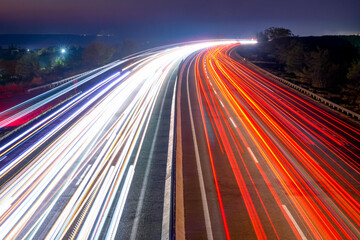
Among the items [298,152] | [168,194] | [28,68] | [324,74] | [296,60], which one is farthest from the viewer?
[28,68]

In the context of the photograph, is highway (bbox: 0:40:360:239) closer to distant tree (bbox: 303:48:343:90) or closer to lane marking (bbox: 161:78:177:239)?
lane marking (bbox: 161:78:177:239)

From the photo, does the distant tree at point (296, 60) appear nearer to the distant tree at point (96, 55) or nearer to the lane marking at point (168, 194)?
the lane marking at point (168, 194)

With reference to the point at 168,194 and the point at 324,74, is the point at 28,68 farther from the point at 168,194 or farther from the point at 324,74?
the point at 168,194

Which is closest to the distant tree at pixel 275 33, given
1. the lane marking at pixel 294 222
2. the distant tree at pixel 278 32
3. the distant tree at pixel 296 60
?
the distant tree at pixel 278 32

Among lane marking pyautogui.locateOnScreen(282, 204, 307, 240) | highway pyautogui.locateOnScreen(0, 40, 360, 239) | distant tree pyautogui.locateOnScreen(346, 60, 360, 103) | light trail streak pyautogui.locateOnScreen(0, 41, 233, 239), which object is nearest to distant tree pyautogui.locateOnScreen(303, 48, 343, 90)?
distant tree pyautogui.locateOnScreen(346, 60, 360, 103)

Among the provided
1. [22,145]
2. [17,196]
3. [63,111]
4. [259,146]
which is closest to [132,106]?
[63,111]

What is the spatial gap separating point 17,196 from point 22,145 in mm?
6427

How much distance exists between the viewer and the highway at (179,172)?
9508 mm

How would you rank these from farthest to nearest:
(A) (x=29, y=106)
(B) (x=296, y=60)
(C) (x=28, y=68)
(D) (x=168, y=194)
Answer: (C) (x=28, y=68), (B) (x=296, y=60), (A) (x=29, y=106), (D) (x=168, y=194)

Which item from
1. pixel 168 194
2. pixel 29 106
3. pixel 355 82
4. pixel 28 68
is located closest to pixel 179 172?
pixel 168 194

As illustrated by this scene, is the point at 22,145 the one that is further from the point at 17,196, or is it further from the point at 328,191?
the point at 328,191

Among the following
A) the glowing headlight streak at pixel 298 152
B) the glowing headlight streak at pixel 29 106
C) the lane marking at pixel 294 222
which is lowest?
the glowing headlight streak at pixel 29 106

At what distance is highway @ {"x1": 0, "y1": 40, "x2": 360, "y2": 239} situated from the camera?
9.51 metres

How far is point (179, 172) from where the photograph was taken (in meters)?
13.4
